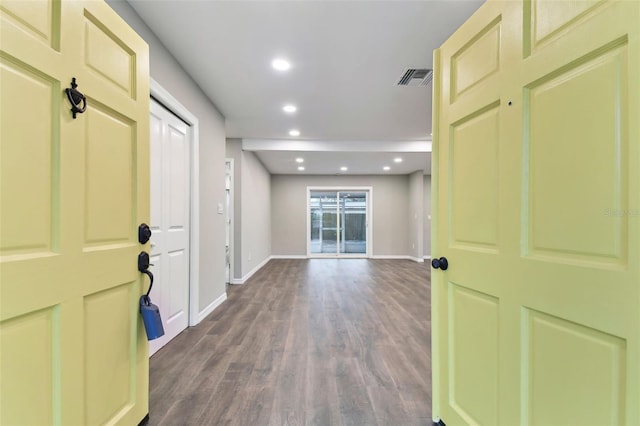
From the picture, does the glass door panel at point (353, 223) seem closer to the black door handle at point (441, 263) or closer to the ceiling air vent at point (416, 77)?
the ceiling air vent at point (416, 77)

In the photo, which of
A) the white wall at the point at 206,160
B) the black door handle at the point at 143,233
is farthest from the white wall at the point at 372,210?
the black door handle at the point at 143,233

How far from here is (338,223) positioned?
8484mm

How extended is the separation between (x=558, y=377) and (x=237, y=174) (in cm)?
480

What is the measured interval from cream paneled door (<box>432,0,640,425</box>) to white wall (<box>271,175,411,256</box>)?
689cm

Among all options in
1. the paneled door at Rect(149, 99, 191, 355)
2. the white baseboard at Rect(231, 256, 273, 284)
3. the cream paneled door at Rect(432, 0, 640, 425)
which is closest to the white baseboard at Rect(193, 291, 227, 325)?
the paneled door at Rect(149, 99, 191, 355)

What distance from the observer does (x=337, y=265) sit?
703 centimetres

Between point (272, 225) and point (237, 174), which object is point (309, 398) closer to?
point (237, 174)

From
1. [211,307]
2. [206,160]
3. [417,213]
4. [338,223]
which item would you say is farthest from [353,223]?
[206,160]

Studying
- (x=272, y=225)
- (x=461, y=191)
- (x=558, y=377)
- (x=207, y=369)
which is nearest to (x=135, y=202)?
(x=207, y=369)

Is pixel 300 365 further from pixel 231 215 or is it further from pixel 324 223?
pixel 324 223

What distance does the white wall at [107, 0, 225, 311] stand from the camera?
2428 mm

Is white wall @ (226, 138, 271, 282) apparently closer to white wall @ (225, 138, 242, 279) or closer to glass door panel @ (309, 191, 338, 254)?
white wall @ (225, 138, 242, 279)

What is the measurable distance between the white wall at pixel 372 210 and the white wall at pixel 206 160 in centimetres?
436

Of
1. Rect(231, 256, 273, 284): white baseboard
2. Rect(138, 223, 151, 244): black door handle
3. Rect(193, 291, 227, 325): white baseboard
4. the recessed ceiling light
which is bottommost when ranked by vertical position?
Rect(231, 256, 273, 284): white baseboard
